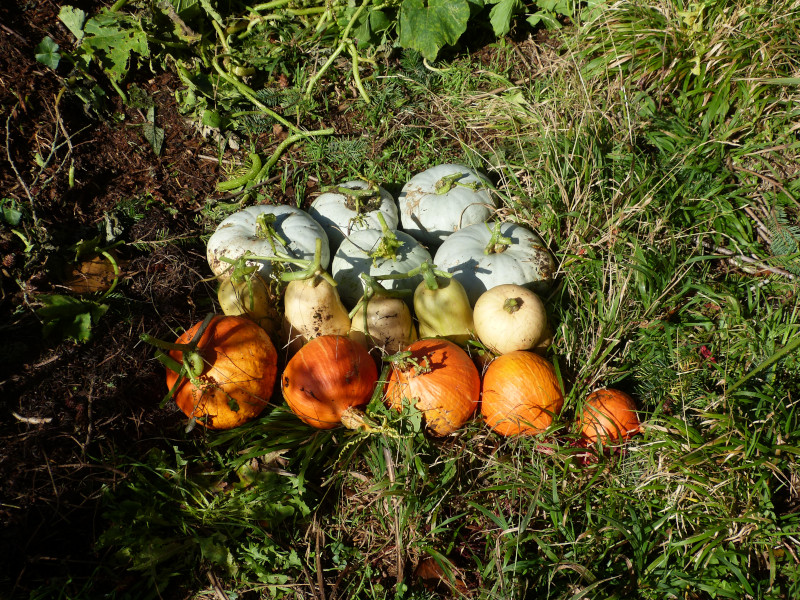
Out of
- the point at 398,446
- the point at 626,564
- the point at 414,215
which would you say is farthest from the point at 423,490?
the point at 414,215

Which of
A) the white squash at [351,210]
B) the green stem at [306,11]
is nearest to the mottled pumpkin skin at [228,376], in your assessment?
the white squash at [351,210]

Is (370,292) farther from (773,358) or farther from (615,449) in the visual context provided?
(773,358)

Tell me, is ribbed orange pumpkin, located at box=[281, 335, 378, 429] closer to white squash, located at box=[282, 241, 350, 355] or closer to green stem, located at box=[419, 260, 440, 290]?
white squash, located at box=[282, 241, 350, 355]

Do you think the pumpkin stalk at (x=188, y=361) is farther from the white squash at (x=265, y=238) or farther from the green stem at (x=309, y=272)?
the white squash at (x=265, y=238)

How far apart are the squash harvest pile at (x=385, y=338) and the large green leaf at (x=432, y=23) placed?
1.53 m

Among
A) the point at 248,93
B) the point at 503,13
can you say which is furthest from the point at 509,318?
the point at 248,93

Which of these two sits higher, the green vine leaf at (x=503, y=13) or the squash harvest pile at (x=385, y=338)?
the green vine leaf at (x=503, y=13)

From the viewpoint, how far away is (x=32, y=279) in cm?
327

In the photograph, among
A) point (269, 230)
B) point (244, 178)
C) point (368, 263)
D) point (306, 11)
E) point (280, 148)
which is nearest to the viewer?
point (269, 230)

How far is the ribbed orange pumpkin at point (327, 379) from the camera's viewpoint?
2.69 meters

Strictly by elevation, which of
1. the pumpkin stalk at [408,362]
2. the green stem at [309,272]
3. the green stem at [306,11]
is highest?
the green stem at [306,11]

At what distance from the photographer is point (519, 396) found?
2.67 metres

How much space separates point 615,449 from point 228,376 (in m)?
1.79

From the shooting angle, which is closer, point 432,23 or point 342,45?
point 432,23
